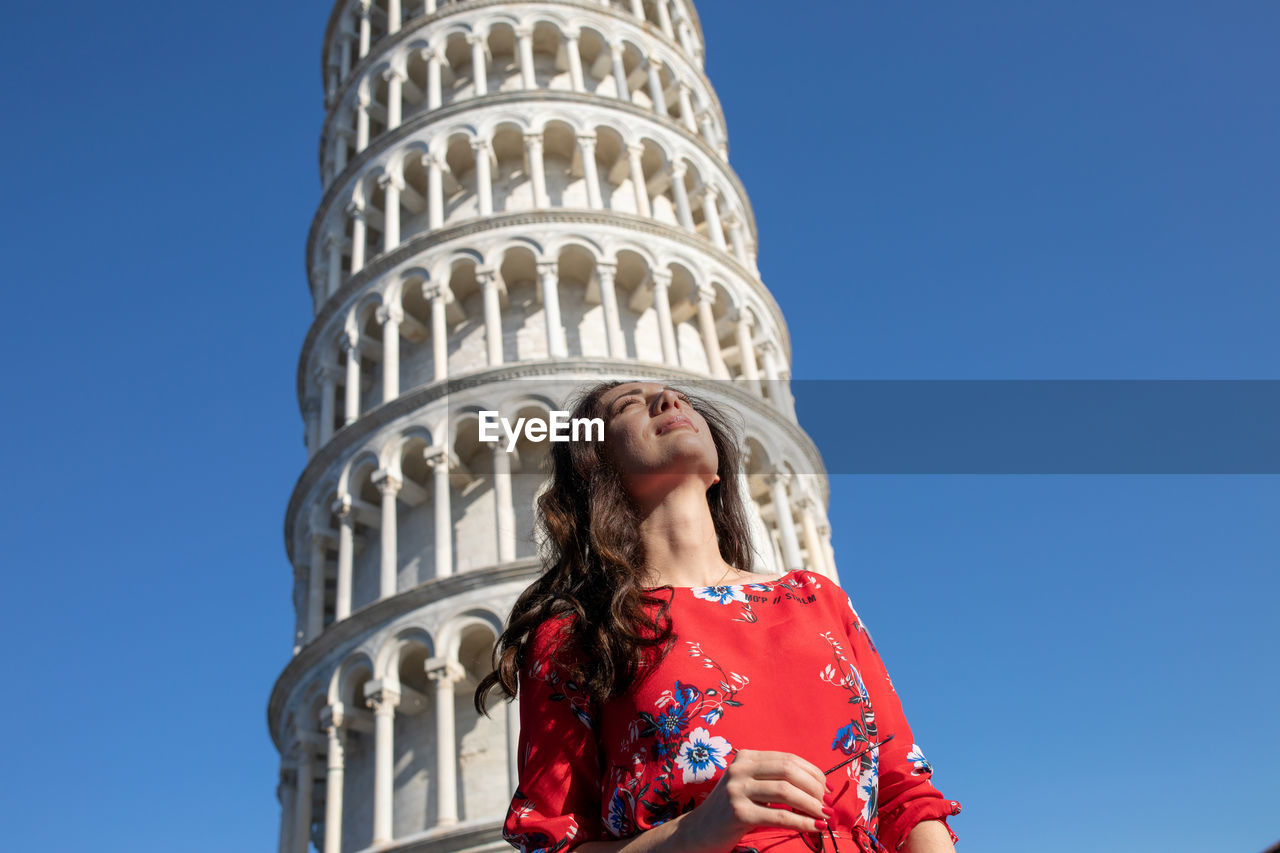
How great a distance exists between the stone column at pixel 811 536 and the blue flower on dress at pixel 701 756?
749 inches

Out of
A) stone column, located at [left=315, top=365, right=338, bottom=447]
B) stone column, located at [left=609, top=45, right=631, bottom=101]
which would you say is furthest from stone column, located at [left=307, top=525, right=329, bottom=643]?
stone column, located at [left=609, top=45, right=631, bottom=101]

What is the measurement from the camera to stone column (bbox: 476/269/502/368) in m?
20.1

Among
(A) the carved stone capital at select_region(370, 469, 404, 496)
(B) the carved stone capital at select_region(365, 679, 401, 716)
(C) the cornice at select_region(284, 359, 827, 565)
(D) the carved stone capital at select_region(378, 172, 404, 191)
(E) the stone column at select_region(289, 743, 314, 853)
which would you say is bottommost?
(E) the stone column at select_region(289, 743, 314, 853)

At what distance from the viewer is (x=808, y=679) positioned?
94.0 inches

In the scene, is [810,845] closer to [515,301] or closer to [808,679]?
[808,679]

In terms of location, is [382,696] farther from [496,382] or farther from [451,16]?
[451,16]

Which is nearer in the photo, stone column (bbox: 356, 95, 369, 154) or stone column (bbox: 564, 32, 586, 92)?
stone column (bbox: 564, 32, 586, 92)

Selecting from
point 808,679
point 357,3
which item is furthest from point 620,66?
point 808,679

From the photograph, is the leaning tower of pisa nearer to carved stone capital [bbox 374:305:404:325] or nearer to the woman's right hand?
carved stone capital [bbox 374:305:404:325]

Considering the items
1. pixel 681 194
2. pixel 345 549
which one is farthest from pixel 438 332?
pixel 681 194

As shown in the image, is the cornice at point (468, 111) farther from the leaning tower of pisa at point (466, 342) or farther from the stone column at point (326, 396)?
the stone column at point (326, 396)

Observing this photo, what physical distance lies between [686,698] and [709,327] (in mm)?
19978

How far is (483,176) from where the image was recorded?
2280 cm

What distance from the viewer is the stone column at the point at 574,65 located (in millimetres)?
24688
